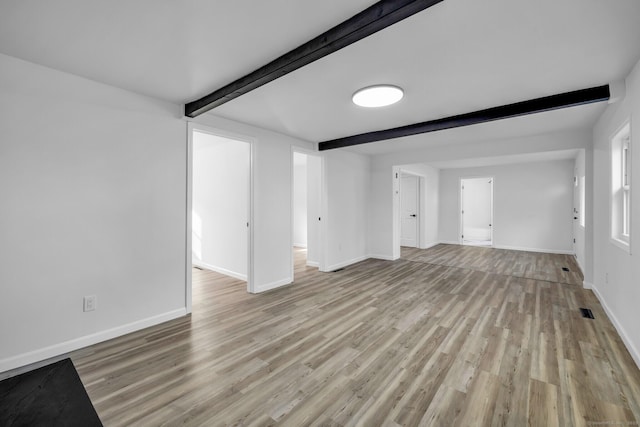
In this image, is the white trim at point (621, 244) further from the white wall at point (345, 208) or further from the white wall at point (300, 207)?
the white wall at point (300, 207)

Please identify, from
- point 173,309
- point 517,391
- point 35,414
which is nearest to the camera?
point 35,414

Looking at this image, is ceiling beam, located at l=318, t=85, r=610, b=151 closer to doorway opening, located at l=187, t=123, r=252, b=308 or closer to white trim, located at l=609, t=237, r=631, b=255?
white trim, located at l=609, t=237, r=631, b=255

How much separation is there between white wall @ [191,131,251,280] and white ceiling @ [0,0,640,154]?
1645 millimetres

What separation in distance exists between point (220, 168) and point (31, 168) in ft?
9.20

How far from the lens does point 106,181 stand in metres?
2.54

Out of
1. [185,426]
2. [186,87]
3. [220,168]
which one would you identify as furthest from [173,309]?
[220,168]

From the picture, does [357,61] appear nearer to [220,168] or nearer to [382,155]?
[220,168]

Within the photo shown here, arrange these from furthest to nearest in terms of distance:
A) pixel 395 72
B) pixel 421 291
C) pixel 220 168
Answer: pixel 220 168, pixel 421 291, pixel 395 72

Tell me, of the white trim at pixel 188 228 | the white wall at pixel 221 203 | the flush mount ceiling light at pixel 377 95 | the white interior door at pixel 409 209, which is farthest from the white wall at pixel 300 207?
the flush mount ceiling light at pixel 377 95

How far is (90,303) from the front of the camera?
246 cm

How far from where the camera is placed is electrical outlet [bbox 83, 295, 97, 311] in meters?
2.43

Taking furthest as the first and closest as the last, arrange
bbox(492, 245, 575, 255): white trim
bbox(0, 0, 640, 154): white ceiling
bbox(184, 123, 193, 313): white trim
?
bbox(492, 245, 575, 255): white trim, bbox(184, 123, 193, 313): white trim, bbox(0, 0, 640, 154): white ceiling

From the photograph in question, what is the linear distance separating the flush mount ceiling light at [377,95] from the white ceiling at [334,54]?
0.24ft

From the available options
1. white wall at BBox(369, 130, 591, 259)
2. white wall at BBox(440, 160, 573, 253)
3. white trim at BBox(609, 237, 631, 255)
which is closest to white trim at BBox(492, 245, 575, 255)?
white wall at BBox(440, 160, 573, 253)
